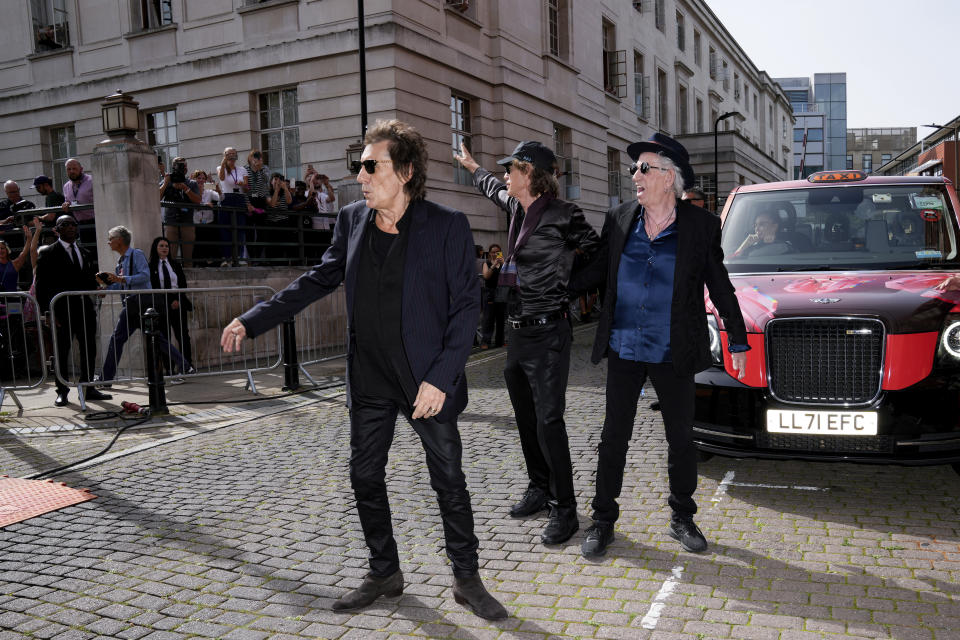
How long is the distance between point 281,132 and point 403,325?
16.9 m

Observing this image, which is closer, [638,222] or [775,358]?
[638,222]

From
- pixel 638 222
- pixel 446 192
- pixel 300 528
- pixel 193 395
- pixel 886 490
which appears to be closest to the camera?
pixel 638 222

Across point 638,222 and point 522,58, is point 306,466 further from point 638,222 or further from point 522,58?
point 522,58

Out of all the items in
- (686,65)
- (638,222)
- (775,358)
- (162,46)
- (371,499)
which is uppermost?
(686,65)

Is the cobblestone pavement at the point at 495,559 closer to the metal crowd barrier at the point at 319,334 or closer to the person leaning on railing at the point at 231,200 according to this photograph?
the metal crowd barrier at the point at 319,334

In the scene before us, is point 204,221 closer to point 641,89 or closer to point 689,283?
point 689,283

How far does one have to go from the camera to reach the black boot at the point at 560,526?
4087 millimetres

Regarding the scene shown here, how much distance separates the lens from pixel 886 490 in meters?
4.91

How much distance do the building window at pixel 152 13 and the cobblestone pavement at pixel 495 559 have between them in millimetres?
17553

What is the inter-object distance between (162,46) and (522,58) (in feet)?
31.6

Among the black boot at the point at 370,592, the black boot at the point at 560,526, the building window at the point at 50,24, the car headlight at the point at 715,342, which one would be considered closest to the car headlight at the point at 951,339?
the car headlight at the point at 715,342

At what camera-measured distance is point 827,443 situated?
4.45 m

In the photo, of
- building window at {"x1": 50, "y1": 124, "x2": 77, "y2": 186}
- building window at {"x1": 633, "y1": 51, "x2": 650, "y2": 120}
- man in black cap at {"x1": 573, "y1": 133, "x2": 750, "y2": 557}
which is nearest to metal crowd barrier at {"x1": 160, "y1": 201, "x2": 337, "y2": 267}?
man in black cap at {"x1": 573, "y1": 133, "x2": 750, "y2": 557}

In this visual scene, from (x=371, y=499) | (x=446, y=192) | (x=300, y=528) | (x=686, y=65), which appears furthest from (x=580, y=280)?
(x=686, y=65)
